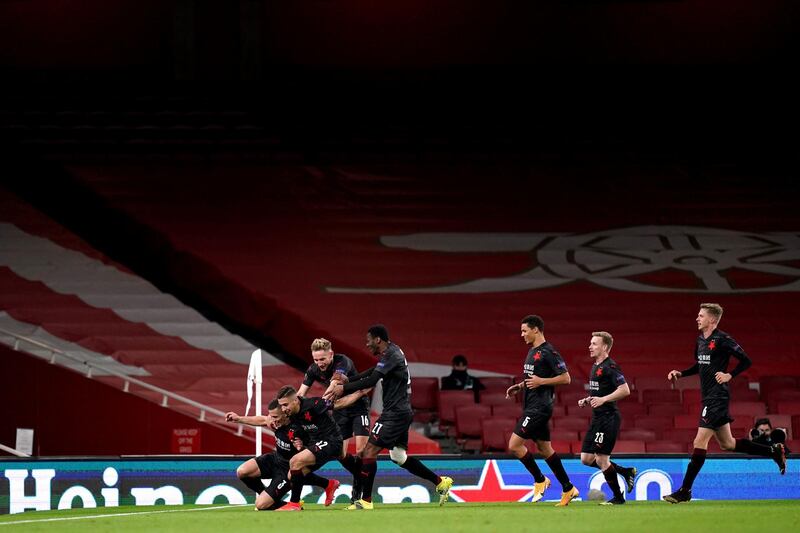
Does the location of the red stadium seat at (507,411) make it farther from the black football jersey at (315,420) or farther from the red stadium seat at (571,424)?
the black football jersey at (315,420)

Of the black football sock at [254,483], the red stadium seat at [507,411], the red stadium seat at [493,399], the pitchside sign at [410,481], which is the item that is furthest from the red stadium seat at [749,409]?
the black football sock at [254,483]

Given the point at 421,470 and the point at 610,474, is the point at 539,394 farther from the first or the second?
the point at 421,470

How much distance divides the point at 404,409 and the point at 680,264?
43.5ft

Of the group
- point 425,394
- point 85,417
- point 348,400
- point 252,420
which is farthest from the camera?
point 425,394

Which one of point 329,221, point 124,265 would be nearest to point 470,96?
point 329,221

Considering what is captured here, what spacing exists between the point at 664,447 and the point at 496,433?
2392 mm

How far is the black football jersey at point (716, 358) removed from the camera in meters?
12.2

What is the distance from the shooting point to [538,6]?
2717cm

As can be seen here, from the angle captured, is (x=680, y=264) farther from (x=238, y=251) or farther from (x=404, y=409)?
(x=404, y=409)

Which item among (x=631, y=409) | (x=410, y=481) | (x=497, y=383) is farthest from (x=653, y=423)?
(x=410, y=481)

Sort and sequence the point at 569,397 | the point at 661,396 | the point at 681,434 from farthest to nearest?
the point at 661,396, the point at 569,397, the point at 681,434

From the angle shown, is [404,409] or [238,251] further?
[238,251]

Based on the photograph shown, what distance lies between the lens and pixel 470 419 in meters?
18.2

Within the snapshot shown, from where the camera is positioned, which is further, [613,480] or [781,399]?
[781,399]
